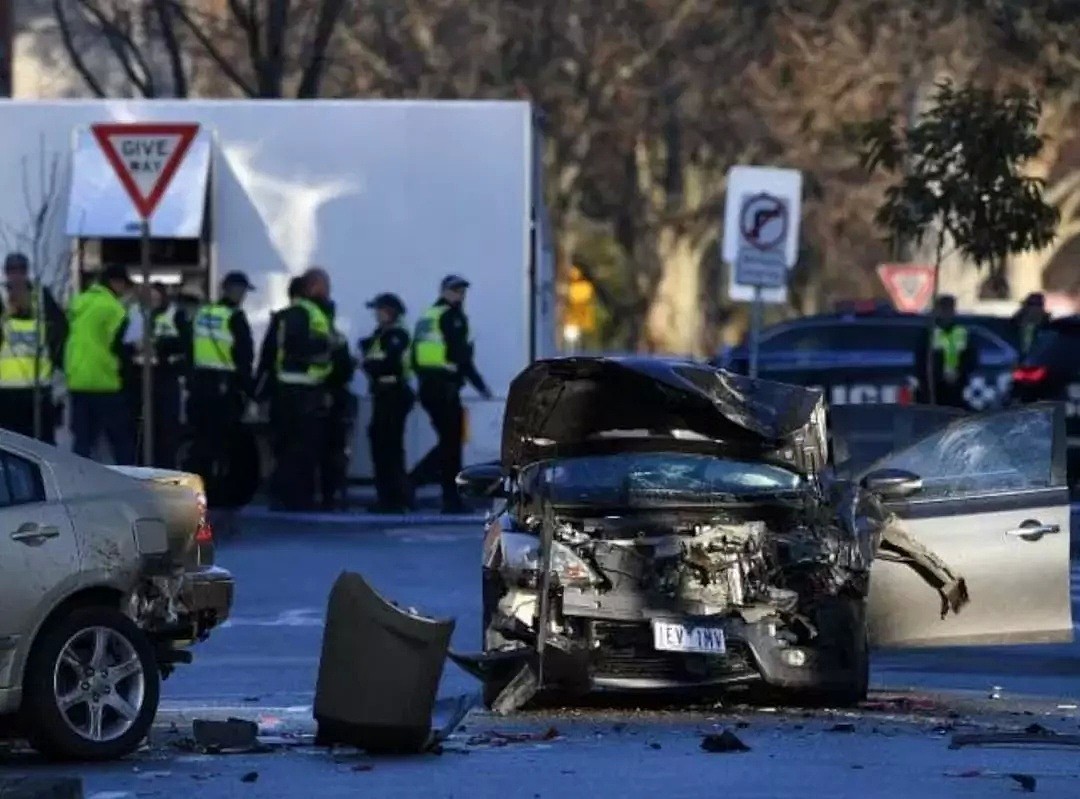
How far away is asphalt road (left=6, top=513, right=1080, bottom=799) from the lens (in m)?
10.2

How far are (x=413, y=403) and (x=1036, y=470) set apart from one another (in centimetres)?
1035

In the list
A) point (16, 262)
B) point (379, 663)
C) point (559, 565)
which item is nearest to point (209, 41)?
point (16, 262)

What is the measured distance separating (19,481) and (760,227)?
12680 millimetres

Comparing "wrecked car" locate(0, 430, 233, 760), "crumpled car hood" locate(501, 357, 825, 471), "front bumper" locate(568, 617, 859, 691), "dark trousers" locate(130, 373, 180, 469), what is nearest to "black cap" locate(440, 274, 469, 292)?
"dark trousers" locate(130, 373, 180, 469)

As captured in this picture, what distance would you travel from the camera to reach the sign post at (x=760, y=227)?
75.2 feet

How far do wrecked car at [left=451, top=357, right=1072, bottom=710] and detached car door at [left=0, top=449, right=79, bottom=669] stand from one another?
184 centimetres

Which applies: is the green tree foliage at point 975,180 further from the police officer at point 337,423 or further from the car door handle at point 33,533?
the car door handle at point 33,533

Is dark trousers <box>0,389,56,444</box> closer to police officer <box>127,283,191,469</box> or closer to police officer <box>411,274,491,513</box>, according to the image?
police officer <box>127,283,191,469</box>

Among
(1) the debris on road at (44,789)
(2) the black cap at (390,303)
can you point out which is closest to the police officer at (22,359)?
(2) the black cap at (390,303)

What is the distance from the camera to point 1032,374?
24469 mm

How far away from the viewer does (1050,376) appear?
24469 mm

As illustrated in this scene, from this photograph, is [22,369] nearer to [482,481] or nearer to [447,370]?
[447,370]

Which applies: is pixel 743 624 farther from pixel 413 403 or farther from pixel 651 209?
pixel 651 209

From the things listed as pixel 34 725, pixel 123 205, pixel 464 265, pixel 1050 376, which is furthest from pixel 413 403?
pixel 34 725
